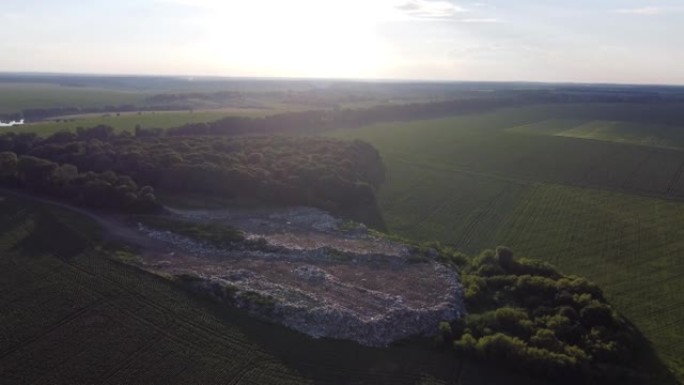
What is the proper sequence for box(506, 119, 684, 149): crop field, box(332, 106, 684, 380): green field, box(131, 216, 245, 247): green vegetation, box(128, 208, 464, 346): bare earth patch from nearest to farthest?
1. box(128, 208, 464, 346): bare earth patch
2. box(332, 106, 684, 380): green field
3. box(131, 216, 245, 247): green vegetation
4. box(506, 119, 684, 149): crop field

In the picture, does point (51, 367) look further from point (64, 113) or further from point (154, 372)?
point (64, 113)

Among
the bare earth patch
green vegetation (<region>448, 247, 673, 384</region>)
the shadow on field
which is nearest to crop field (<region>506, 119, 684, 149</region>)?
green vegetation (<region>448, 247, 673, 384</region>)

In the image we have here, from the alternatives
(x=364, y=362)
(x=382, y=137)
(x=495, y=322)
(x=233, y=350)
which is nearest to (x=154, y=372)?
(x=233, y=350)

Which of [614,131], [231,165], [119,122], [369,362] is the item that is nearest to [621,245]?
[369,362]

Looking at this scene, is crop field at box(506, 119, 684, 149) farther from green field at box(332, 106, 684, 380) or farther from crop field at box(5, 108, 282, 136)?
crop field at box(5, 108, 282, 136)

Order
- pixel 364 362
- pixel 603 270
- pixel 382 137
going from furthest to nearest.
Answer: pixel 382 137, pixel 603 270, pixel 364 362

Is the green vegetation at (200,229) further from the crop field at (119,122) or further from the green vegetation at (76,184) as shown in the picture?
the crop field at (119,122)
